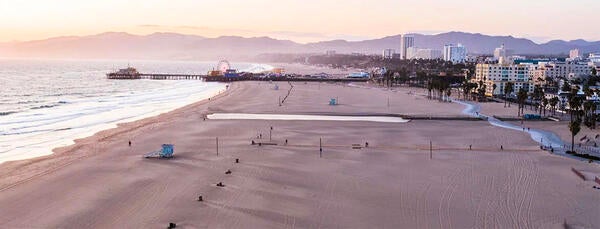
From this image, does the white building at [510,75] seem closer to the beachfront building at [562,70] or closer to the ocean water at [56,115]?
the beachfront building at [562,70]

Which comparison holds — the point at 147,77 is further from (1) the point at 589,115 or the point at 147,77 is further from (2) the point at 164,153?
(2) the point at 164,153

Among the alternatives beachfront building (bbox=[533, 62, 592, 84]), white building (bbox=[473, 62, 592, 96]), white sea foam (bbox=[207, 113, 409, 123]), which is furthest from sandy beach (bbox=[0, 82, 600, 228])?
beachfront building (bbox=[533, 62, 592, 84])

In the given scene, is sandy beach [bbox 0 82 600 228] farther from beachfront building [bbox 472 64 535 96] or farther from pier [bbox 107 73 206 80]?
pier [bbox 107 73 206 80]

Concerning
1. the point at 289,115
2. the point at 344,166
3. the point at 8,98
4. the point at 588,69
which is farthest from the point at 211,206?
the point at 588,69

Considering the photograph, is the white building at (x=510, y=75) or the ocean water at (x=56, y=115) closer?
the ocean water at (x=56, y=115)

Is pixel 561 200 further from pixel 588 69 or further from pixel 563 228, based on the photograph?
pixel 588 69

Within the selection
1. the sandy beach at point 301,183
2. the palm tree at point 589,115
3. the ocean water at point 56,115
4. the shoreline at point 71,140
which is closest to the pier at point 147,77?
the ocean water at point 56,115

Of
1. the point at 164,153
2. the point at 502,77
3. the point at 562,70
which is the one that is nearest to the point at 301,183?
A: the point at 164,153
